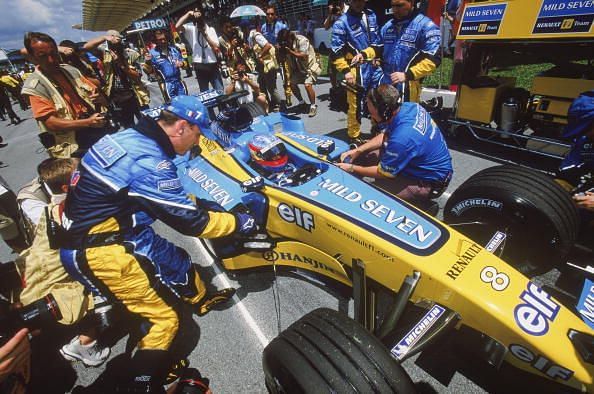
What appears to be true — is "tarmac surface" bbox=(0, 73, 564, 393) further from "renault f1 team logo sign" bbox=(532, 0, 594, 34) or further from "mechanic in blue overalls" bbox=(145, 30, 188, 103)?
"mechanic in blue overalls" bbox=(145, 30, 188, 103)

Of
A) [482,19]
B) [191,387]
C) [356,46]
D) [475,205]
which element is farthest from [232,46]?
[191,387]

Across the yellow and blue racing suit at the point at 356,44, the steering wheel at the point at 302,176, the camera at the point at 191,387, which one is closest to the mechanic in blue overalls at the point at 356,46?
the yellow and blue racing suit at the point at 356,44

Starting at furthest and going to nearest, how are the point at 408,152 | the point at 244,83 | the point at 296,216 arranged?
the point at 244,83 → the point at 408,152 → the point at 296,216

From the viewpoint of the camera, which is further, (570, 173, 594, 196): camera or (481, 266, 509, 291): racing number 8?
(570, 173, 594, 196): camera

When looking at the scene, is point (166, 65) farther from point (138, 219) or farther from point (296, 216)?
point (296, 216)

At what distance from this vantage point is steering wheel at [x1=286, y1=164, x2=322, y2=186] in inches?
104

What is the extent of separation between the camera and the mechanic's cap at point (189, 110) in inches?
84.4

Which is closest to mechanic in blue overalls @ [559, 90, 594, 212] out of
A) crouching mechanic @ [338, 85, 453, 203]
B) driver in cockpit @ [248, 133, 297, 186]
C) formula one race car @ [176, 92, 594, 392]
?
crouching mechanic @ [338, 85, 453, 203]

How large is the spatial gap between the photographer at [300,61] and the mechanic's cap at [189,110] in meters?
5.16

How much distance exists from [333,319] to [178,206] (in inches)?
47.8

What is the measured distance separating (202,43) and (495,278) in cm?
646

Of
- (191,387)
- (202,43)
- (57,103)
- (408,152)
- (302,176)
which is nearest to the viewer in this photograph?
(191,387)

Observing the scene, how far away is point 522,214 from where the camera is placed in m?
2.24

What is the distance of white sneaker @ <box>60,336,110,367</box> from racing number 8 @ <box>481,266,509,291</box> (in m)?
2.79
